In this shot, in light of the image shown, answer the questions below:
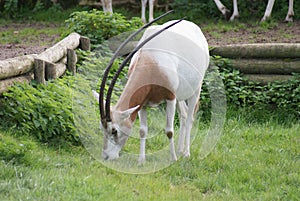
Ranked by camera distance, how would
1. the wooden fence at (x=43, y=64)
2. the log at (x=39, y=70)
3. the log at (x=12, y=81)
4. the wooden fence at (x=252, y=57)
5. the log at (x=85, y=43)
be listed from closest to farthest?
the log at (x=12, y=81) < the wooden fence at (x=43, y=64) < the log at (x=39, y=70) < the wooden fence at (x=252, y=57) < the log at (x=85, y=43)

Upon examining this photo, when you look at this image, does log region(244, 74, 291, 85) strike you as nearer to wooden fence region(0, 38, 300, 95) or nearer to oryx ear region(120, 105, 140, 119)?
wooden fence region(0, 38, 300, 95)

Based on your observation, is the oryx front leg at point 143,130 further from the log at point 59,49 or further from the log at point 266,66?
the log at point 266,66

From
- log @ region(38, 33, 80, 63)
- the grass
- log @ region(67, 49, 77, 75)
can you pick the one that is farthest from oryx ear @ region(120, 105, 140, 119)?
log @ region(67, 49, 77, 75)

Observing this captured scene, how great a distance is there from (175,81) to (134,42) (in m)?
3.38

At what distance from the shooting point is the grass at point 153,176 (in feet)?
15.9

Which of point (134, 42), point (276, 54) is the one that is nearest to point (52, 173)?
point (134, 42)

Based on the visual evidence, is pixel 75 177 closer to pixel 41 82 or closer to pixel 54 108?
pixel 54 108

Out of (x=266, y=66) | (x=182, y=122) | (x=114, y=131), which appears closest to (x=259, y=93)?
(x=266, y=66)

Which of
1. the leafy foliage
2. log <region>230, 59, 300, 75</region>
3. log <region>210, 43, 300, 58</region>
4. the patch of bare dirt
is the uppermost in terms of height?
log <region>210, 43, 300, 58</region>

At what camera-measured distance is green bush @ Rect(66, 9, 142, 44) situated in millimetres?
9602

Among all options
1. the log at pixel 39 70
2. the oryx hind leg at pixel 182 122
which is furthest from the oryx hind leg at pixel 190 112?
the log at pixel 39 70

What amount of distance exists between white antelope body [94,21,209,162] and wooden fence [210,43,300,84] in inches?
123

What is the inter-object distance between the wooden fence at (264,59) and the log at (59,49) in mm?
2079

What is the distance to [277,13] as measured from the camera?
13.0 m
